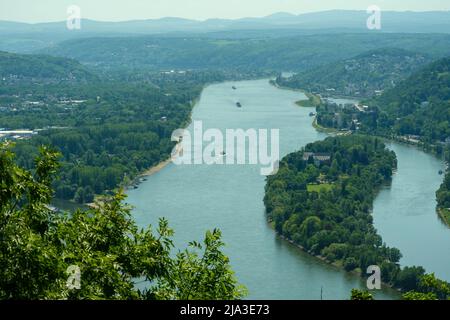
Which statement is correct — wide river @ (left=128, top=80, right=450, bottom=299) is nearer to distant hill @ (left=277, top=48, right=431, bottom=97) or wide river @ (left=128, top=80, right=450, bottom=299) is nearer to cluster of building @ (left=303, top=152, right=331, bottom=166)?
cluster of building @ (left=303, top=152, right=331, bottom=166)

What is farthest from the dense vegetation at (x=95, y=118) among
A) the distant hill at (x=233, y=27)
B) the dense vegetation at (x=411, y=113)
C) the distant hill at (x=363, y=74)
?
the distant hill at (x=233, y=27)

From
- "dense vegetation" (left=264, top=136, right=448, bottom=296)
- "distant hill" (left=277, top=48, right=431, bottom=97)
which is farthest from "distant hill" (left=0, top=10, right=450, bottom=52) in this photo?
"dense vegetation" (left=264, top=136, right=448, bottom=296)

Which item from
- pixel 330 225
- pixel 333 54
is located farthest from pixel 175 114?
pixel 333 54

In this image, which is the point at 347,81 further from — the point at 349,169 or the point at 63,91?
the point at 349,169

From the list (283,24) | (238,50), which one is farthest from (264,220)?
(283,24)

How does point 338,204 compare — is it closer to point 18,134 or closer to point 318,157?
point 318,157

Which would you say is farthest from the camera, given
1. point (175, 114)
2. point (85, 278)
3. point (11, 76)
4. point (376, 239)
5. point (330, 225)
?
point (11, 76)

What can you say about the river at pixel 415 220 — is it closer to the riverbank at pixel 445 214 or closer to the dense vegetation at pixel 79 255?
the riverbank at pixel 445 214
